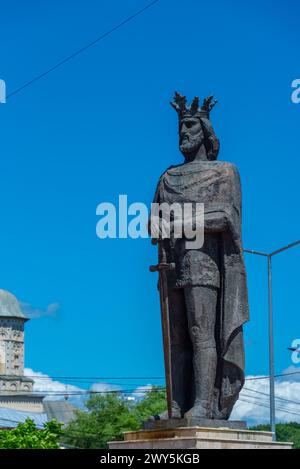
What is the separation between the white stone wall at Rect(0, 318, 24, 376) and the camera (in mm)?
166875

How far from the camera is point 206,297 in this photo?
1455 cm

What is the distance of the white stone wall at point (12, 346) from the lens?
166875 millimetres

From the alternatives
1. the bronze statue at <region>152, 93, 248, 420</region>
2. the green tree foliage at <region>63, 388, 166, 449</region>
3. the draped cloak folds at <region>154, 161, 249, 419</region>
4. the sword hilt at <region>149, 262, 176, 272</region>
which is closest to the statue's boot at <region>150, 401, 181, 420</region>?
the bronze statue at <region>152, 93, 248, 420</region>

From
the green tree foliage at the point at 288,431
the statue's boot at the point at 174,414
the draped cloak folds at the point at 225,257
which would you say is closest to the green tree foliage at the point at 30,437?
the statue's boot at the point at 174,414

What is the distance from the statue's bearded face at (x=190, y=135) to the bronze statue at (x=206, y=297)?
1.05 feet

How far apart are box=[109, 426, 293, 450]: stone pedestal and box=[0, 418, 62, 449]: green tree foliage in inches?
888

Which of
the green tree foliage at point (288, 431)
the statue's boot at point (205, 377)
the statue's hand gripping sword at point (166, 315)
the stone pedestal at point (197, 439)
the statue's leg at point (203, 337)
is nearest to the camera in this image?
the stone pedestal at point (197, 439)

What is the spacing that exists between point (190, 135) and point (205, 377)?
3.38 m

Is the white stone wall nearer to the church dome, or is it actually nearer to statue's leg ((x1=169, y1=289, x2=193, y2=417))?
the church dome

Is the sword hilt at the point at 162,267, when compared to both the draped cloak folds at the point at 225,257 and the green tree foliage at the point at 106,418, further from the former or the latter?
the green tree foliage at the point at 106,418

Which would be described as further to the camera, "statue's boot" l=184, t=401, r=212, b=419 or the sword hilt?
the sword hilt

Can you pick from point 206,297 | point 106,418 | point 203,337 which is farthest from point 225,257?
point 106,418
